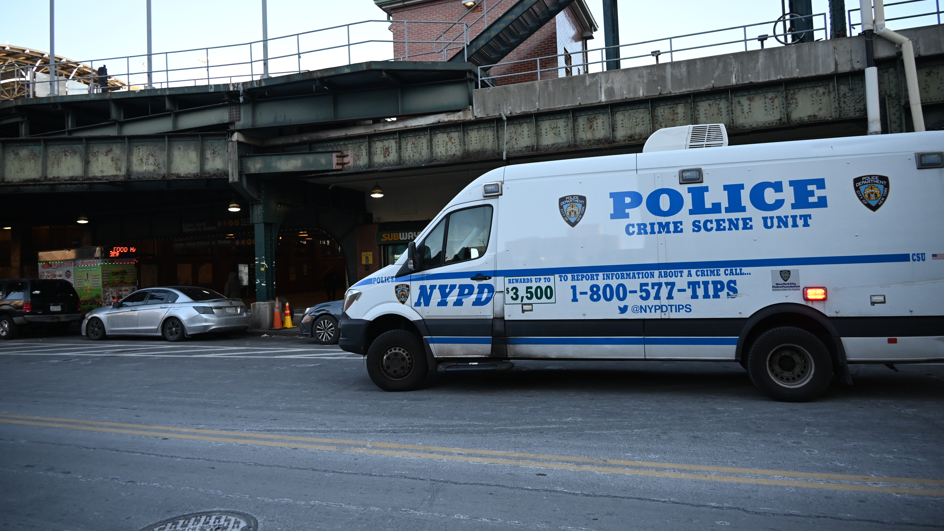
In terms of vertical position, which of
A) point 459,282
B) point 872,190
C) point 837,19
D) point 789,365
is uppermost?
point 837,19

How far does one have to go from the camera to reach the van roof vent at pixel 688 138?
758 centimetres

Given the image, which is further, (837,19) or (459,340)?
(837,19)

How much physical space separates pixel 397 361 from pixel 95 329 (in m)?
13.9

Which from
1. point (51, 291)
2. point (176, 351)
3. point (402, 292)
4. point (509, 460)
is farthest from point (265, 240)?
point (509, 460)

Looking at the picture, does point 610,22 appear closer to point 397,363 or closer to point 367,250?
point 367,250

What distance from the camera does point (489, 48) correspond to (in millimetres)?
20250

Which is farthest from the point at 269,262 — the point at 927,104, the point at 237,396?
the point at 927,104

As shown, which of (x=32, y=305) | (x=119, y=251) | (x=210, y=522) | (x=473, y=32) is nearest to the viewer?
(x=210, y=522)

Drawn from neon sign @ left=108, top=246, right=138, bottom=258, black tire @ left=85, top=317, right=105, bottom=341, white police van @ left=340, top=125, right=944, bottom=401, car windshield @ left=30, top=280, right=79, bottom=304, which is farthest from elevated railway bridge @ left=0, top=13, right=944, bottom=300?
white police van @ left=340, top=125, right=944, bottom=401

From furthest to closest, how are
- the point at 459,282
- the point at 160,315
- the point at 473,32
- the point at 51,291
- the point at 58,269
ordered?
1. the point at 473,32
2. the point at 58,269
3. the point at 51,291
4. the point at 160,315
5. the point at 459,282

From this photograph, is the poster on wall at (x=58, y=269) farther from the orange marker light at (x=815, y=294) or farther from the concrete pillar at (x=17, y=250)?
the orange marker light at (x=815, y=294)

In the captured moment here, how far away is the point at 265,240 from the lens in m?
19.9

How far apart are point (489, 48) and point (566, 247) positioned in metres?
14.9

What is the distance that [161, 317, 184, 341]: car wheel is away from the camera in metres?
16.1
